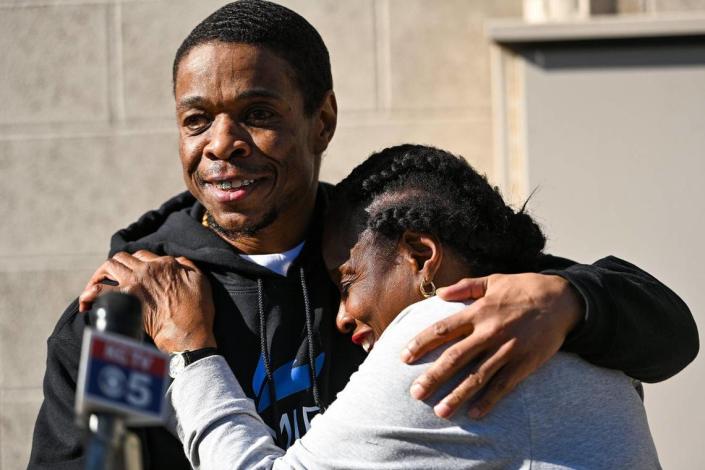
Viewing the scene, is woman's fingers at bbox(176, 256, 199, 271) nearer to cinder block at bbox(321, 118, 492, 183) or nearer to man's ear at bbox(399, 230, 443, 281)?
man's ear at bbox(399, 230, 443, 281)

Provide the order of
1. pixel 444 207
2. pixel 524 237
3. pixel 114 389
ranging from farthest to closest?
1. pixel 524 237
2. pixel 444 207
3. pixel 114 389

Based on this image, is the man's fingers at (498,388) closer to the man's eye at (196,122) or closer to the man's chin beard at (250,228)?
the man's chin beard at (250,228)

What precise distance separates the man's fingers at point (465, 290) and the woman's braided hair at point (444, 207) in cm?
20

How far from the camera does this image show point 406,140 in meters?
4.09

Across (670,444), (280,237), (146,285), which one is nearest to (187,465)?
(146,285)

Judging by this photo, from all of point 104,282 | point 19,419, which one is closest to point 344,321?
point 104,282

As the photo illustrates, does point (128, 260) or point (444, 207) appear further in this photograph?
point (128, 260)

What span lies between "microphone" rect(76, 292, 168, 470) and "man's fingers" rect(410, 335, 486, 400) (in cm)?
81

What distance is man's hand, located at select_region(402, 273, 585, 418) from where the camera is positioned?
2053 millimetres

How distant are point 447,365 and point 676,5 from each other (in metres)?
2.31

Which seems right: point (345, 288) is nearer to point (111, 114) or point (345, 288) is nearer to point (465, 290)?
Result: point (465, 290)

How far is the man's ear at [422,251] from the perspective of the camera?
232 cm

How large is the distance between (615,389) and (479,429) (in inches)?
12.8

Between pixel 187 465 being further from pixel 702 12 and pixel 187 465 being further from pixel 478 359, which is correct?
pixel 702 12
